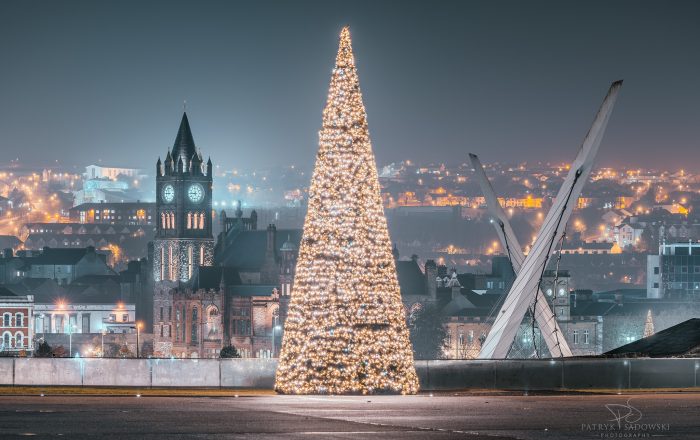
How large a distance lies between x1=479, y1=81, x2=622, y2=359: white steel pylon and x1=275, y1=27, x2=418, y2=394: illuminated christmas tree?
829 inches

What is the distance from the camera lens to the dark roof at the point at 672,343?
6234 centimetres

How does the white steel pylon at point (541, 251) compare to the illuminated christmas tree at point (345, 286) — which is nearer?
the illuminated christmas tree at point (345, 286)

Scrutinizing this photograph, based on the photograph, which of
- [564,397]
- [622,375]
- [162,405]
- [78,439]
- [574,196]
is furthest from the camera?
[574,196]

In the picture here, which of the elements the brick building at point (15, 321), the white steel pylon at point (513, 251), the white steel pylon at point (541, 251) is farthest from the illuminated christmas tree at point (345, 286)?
the brick building at point (15, 321)

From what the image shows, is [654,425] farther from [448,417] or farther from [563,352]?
[563,352]

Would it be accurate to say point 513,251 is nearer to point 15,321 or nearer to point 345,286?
point 345,286

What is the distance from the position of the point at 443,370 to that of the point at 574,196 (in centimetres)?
1956

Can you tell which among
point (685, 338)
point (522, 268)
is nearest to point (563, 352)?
point (522, 268)

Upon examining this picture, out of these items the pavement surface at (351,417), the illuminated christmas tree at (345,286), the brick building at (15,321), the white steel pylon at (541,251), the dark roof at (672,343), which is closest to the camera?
the pavement surface at (351,417)

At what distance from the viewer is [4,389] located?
56469 millimetres

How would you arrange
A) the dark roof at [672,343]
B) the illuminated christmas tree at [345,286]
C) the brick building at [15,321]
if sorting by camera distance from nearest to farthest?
1. the illuminated christmas tree at [345,286]
2. the dark roof at [672,343]
3. the brick building at [15,321]

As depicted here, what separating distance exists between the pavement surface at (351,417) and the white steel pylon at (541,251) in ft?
70.8

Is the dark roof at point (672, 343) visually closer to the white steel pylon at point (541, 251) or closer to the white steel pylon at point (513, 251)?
the white steel pylon at point (541, 251)

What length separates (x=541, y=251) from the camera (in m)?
75.9
